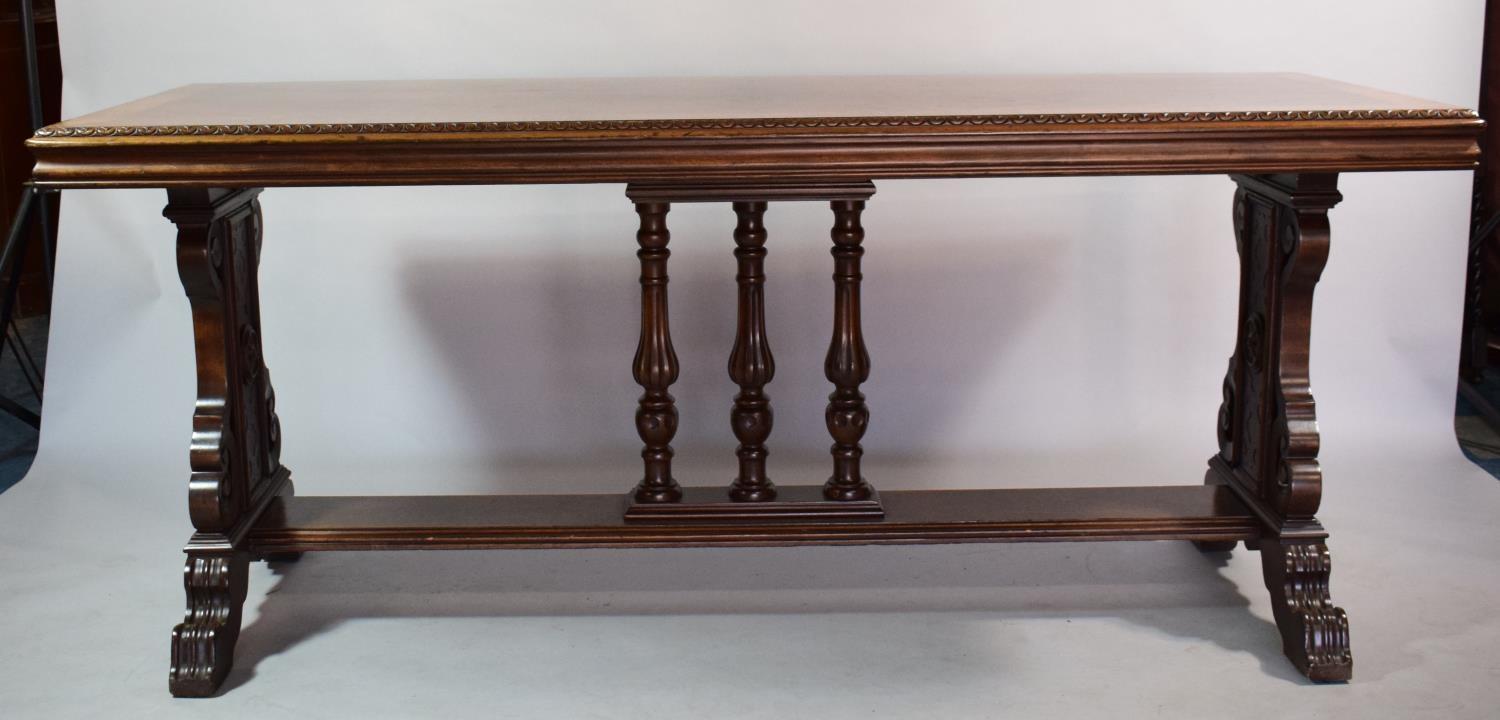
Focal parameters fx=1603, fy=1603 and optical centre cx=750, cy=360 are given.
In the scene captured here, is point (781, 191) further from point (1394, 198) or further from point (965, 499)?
point (1394, 198)

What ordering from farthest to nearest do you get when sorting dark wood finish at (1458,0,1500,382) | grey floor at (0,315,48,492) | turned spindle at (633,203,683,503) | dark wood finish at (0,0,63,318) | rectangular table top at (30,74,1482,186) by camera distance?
dark wood finish at (0,0,63,318) → dark wood finish at (1458,0,1500,382) → grey floor at (0,315,48,492) → turned spindle at (633,203,683,503) → rectangular table top at (30,74,1482,186)

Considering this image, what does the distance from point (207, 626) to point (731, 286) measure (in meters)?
1.51

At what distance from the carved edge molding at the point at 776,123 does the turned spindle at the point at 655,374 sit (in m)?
0.39

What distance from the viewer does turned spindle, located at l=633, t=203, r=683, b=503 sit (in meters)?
2.74

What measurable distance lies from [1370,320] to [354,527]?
8.01ft

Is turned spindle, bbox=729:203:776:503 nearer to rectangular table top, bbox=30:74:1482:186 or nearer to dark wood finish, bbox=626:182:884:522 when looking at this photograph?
dark wood finish, bbox=626:182:884:522

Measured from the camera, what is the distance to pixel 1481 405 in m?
3.94

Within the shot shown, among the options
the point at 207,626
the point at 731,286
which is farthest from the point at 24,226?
the point at 731,286

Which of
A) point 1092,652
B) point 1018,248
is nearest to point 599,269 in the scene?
point 1018,248

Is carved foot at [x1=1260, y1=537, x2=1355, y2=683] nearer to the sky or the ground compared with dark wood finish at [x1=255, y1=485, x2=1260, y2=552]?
nearer to the ground

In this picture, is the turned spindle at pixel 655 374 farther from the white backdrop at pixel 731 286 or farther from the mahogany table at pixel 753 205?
the white backdrop at pixel 731 286

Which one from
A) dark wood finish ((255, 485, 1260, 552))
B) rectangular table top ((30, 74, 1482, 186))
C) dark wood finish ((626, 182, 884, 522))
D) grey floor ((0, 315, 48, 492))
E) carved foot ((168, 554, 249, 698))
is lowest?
grey floor ((0, 315, 48, 492))

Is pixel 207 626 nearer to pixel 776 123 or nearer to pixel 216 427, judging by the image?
pixel 216 427

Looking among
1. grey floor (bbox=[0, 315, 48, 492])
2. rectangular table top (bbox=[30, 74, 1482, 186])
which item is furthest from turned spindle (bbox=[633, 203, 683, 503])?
grey floor (bbox=[0, 315, 48, 492])
